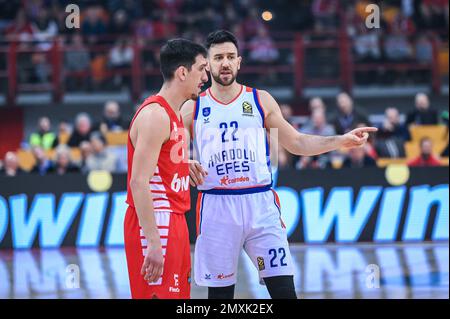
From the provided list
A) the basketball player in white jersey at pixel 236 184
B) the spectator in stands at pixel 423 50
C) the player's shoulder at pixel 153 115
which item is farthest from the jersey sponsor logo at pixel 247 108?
the spectator in stands at pixel 423 50

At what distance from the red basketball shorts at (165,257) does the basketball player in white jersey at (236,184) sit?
3.26ft

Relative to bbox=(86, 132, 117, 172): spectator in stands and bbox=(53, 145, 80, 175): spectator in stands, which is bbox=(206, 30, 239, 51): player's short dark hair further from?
bbox=(86, 132, 117, 172): spectator in stands

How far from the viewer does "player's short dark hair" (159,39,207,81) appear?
5641 mm

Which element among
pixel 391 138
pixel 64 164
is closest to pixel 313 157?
pixel 391 138

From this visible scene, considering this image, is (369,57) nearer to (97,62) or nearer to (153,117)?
(97,62)

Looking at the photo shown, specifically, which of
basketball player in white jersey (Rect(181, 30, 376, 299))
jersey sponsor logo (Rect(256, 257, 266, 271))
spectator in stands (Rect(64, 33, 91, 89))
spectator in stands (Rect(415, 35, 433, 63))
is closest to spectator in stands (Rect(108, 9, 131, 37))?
spectator in stands (Rect(64, 33, 91, 89))

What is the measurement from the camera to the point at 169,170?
561cm

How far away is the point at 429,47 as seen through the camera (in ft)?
64.4

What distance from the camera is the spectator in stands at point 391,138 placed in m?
15.6

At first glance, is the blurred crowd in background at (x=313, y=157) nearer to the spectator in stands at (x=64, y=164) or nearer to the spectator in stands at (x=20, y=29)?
the spectator in stands at (x=64, y=164)

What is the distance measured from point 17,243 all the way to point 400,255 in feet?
18.8

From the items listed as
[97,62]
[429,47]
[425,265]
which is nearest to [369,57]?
[429,47]

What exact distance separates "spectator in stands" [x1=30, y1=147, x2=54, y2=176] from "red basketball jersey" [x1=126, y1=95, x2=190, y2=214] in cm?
950

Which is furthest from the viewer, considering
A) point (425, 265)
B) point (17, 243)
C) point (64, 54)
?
point (64, 54)
